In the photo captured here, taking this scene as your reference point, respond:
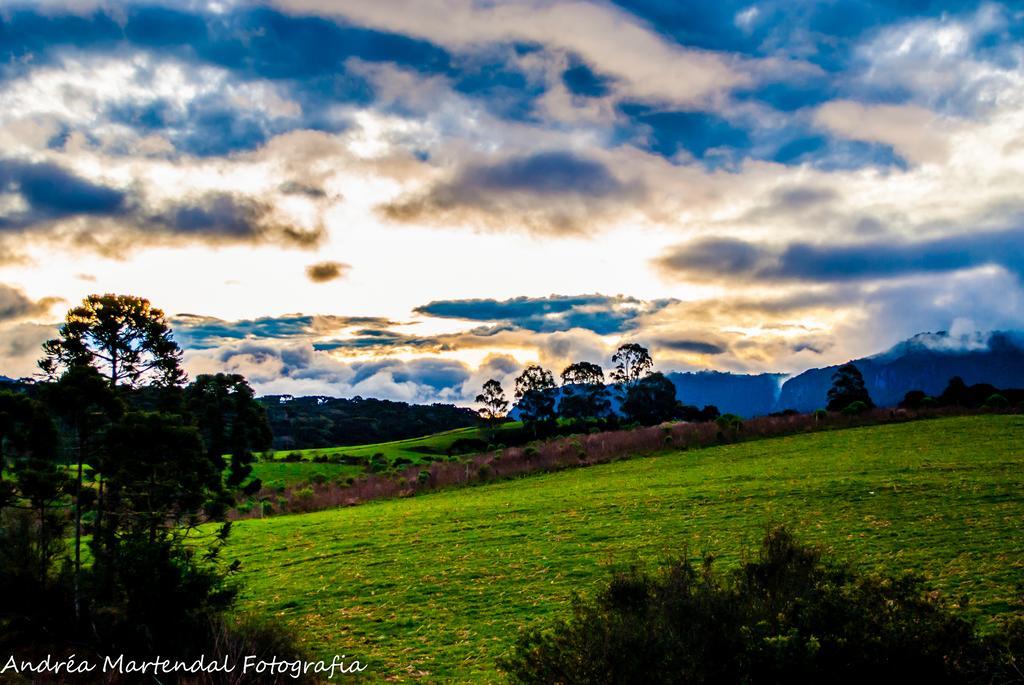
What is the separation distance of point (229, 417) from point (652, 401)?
7568cm

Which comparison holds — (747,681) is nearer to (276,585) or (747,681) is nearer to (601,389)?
(276,585)

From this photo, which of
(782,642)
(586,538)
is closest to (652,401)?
(586,538)

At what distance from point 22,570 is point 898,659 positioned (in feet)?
56.7

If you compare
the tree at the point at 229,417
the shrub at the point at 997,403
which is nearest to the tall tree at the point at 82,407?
the tree at the point at 229,417

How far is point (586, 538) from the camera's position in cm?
2009

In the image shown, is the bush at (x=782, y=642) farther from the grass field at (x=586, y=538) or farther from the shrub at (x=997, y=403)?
the shrub at (x=997, y=403)

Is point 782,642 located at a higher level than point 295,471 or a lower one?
higher

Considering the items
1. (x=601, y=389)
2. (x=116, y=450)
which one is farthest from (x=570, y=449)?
(x=601, y=389)

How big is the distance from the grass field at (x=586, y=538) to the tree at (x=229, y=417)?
18.4ft

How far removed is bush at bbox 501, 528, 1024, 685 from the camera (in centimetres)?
613

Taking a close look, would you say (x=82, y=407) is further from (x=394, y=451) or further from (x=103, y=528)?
(x=394, y=451)

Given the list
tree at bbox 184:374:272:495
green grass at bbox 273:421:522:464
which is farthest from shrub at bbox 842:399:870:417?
green grass at bbox 273:421:522:464

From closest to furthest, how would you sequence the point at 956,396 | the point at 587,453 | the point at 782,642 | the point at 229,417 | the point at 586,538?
the point at 782,642 → the point at 586,538 → the point at 229,417 → the point at 587,453 → the point at 956,396

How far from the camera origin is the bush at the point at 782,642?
241 inches
